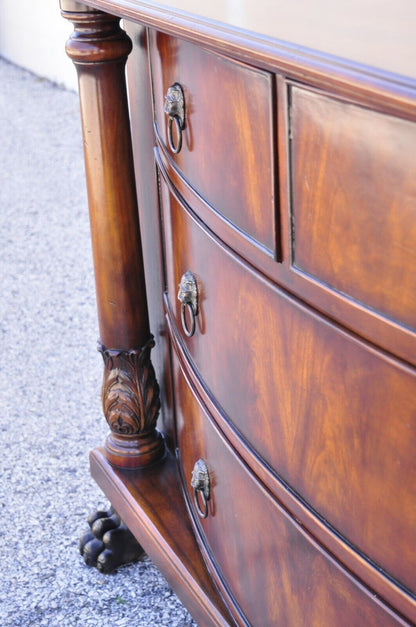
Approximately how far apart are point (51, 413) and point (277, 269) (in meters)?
1.29

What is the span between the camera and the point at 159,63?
0.94 meters

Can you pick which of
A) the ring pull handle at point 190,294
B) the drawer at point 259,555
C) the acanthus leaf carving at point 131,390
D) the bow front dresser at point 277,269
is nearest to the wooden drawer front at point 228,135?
the bow front dresser at point 277,269

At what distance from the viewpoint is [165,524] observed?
1.21 m

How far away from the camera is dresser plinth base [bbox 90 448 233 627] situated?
1.08 meters

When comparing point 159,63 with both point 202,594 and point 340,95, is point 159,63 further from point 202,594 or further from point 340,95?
point 202,594

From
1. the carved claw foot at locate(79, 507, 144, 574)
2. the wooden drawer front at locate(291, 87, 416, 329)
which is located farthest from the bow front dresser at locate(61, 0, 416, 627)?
the carved claw foot at locate(79, 507, 144, 574)

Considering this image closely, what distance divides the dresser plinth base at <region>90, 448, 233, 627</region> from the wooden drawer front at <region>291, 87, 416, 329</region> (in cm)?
59

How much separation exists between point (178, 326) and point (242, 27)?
52 centimetres

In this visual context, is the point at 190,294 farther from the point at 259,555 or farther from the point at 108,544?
the point at 108,544

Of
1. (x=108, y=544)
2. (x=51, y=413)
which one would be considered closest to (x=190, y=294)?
(x=108, y=544)

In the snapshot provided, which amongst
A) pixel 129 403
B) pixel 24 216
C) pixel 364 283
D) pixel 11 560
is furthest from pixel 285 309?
pixel 24 216

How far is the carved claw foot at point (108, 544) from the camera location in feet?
4.60

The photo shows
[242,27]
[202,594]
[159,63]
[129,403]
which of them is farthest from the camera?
[129,403]

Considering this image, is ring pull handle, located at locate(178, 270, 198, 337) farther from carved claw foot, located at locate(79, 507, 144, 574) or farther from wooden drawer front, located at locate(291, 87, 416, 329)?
carved claw foot, located at locate(79, 507, 144, 574)
